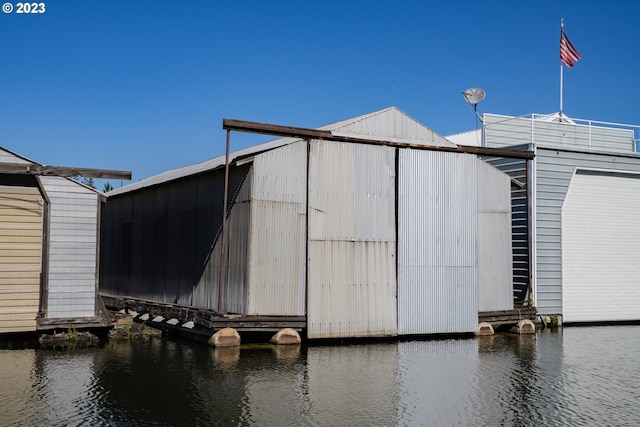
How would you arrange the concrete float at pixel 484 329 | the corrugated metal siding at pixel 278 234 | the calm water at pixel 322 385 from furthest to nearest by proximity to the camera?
the concrete float at pixel 484 329 → the corrugated metal siding at pixel 278 234 → the calm water at pixel 322 385

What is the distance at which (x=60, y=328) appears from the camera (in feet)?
60.4

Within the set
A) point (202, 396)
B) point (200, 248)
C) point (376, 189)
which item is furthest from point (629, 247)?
point (202, 396)

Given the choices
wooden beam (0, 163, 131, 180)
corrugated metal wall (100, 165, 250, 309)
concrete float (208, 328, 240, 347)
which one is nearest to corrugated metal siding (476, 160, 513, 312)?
corrugated metal wall (100, 165, 250, 309)

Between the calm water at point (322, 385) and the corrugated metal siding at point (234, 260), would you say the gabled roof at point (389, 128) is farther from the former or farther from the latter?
the calm water at point (322, 385)

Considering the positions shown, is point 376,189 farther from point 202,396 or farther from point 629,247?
point 629,247

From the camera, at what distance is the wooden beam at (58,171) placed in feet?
59.1

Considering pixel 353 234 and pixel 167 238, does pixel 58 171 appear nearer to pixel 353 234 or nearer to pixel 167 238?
pixel 167 238

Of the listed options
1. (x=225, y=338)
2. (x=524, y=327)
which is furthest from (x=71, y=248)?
(x=524, y=327)

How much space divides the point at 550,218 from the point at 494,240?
4213 millimetres

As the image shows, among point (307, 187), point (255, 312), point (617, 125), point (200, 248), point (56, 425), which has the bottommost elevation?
point (56, 425)

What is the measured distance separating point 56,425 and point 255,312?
8.97 meters

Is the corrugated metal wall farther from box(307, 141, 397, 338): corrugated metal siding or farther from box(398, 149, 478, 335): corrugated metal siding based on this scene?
box(398, 149, 478, 335): corrugated metal siding

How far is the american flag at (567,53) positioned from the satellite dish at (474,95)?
12.8ft

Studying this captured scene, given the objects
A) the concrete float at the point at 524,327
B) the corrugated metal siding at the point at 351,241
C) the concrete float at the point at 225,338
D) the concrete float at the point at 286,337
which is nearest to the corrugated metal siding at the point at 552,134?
the concrete float at the point at 524,327
